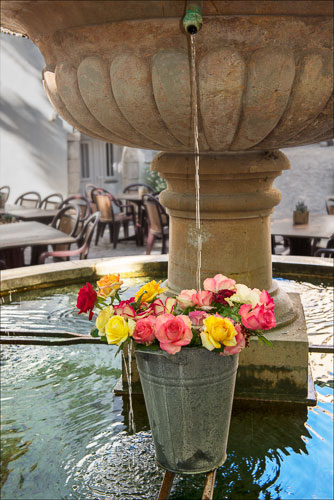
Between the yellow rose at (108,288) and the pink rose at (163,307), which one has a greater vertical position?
the yellow rose at (108,288)

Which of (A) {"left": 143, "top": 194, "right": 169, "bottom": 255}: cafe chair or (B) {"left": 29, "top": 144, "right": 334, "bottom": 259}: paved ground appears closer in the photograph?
(A) {"left": 143, "top": 194, "right": 169, "bottom": 255}: cafe chair

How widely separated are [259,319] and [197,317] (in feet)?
0.42

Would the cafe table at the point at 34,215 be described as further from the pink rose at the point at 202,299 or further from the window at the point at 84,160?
the window at the point at 84,160

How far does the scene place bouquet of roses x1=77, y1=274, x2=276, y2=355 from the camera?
3.98 ft

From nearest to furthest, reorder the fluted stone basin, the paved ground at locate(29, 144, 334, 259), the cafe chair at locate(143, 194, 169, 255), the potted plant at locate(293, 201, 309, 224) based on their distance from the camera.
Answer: the fluted stone basin
the potted plant at locate(293, 201, 309, 224)
the cafe chair at locate(143, 194, 169, 255)
the paved ground at locate(29, 144, 334, 259)

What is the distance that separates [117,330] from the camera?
124cm

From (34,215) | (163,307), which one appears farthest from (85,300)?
(34,215)

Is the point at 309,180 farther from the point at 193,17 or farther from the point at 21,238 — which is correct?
the point at 193,17

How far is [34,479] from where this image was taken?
1.60 metres

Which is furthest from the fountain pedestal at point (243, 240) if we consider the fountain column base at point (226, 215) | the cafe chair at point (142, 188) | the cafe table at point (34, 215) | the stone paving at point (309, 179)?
the stone paving at point (309, 179)

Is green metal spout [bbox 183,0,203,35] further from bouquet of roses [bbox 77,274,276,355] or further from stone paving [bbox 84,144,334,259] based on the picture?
stone paving [bbox 84,144,334,259]

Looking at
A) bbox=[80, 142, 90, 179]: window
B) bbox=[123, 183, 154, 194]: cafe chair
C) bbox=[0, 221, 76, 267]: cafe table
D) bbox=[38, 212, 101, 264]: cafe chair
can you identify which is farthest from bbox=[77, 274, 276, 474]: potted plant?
bbox=[80, 142, 90, 179]: window

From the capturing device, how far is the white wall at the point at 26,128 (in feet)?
34.7

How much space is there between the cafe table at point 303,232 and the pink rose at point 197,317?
152 inches
